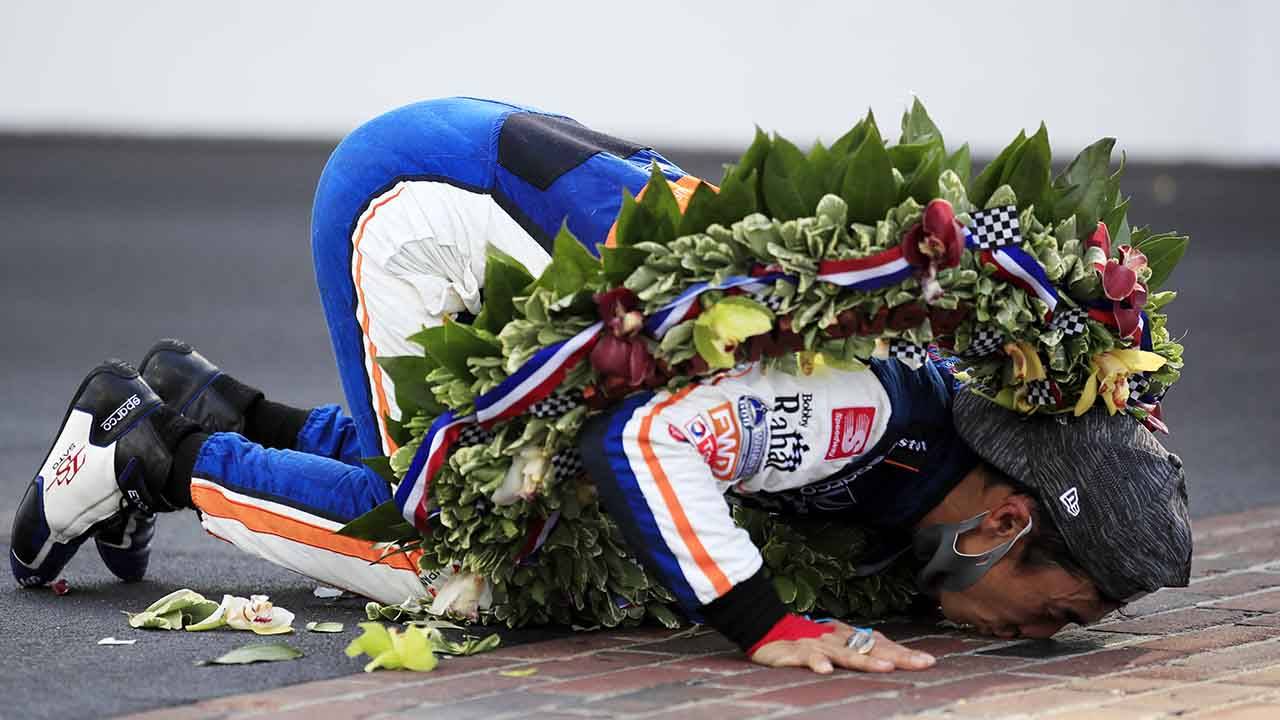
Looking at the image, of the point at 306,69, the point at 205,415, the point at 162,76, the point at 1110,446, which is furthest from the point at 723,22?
the point at 1110,446

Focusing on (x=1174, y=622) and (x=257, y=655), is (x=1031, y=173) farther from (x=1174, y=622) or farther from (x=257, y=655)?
(x=257, y=655)

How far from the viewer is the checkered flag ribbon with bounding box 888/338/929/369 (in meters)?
3.18

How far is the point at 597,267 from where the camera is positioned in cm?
304

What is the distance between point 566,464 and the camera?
3.18m

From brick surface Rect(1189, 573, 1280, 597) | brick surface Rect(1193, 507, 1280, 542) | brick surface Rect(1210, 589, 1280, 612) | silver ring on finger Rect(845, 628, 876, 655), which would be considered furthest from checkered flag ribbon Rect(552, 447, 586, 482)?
brick surface Rect(1193, 507, 1280, 542)

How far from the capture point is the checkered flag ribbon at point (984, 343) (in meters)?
3.12

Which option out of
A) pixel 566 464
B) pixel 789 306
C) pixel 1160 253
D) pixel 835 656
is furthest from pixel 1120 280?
pixel 566 464

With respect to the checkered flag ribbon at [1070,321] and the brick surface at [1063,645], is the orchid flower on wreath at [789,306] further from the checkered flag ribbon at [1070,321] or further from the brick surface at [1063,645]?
the brick surface at [1063,645]

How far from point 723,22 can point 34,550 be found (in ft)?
27.3

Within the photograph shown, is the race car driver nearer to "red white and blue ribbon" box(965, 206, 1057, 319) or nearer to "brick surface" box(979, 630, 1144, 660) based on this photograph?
Answer: "brick surface" box(979, 630, 1144, 660)

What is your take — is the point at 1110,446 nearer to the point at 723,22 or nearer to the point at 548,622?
the point at 548,622

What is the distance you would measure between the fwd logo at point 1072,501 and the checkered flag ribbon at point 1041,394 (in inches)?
6.8

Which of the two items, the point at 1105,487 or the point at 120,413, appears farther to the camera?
the point at 120,413

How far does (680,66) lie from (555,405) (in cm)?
864
